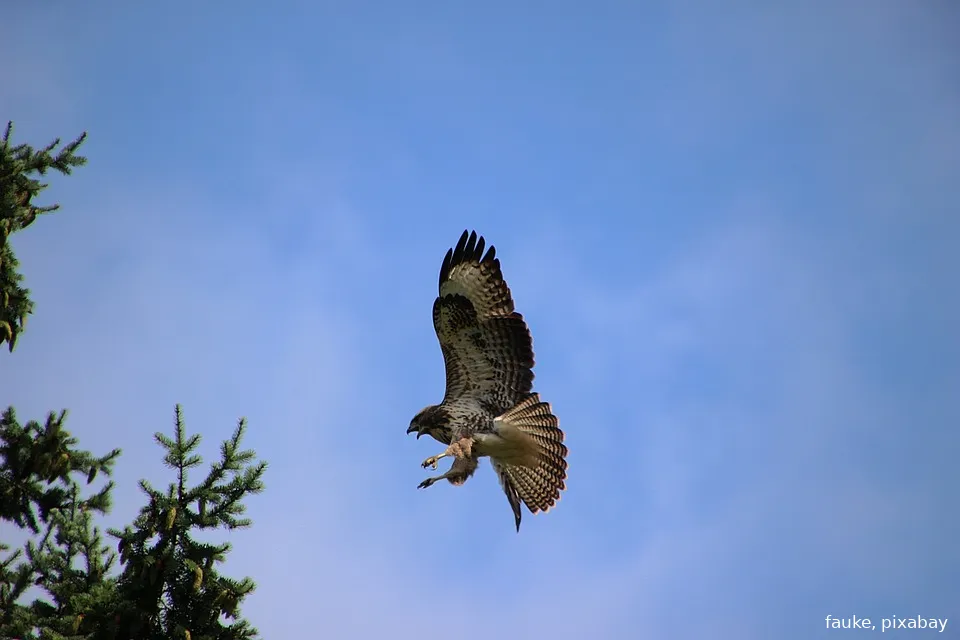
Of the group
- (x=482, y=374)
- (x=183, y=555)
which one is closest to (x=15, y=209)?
(x=183, y=555)

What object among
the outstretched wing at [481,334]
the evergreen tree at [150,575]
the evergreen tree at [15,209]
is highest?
the outstretched wing at [481,334]

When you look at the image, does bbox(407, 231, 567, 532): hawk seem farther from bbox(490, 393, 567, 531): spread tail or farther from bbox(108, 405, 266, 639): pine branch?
bbox(108, 405, 266, 639): pine branch

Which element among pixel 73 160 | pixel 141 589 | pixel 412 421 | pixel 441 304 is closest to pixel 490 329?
pixel 441 304

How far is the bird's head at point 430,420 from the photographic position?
35.6ft

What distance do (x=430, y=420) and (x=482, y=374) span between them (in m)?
0.74

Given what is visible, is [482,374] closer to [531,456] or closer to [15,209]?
[531,456]

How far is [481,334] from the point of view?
10.8 meters

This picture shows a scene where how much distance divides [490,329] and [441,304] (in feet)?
1.98

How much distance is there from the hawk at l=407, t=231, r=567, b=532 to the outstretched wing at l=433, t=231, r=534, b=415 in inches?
0.4

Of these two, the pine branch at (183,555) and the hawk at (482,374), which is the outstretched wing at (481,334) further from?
the pine branch at (183,555)

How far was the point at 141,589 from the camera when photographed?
611 cm

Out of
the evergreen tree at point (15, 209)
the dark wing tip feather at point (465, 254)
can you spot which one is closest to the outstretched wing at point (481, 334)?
the dark wing tip feather at point (465, 254)

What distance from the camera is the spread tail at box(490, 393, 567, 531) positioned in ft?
35.3

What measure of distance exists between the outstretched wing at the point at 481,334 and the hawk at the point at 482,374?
11mm
